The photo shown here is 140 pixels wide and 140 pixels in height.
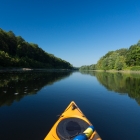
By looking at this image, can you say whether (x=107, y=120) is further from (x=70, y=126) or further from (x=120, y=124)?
(x=70, y=126)

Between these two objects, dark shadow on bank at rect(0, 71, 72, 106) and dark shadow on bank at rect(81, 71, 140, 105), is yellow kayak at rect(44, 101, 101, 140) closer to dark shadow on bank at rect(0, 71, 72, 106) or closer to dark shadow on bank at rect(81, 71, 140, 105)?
dark shadow on bank at rect(0, 71, 72, 106)

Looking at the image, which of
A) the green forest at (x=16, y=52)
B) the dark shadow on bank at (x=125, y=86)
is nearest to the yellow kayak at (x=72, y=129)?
the dark shadow on bank at (x=125, y=86)

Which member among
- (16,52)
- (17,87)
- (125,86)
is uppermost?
(16,52)

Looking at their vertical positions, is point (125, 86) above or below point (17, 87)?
below

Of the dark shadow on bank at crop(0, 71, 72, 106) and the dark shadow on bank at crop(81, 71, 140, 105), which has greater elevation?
the dark shadow on bank at crop(0, 71, 72, 106)

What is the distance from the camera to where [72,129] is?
5.74 meters

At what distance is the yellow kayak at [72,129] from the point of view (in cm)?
519

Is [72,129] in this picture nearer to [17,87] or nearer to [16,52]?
[17,87]

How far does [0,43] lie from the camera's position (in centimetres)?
7819

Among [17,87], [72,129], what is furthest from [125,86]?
[72,129]

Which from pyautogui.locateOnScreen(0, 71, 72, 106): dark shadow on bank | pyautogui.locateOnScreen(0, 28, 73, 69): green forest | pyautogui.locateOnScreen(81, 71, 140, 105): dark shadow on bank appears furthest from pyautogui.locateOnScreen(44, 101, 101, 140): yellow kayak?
pyautogui.locateOnScreen(0, 28, 73, 69): green forest

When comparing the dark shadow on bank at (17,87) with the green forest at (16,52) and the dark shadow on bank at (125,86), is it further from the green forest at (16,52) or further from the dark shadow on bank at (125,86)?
the green forest at (16,52)

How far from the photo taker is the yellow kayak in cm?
519

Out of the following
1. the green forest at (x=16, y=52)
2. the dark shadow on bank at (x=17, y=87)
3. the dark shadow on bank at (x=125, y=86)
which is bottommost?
the dark shadow on bank at (x=125, y=86)
